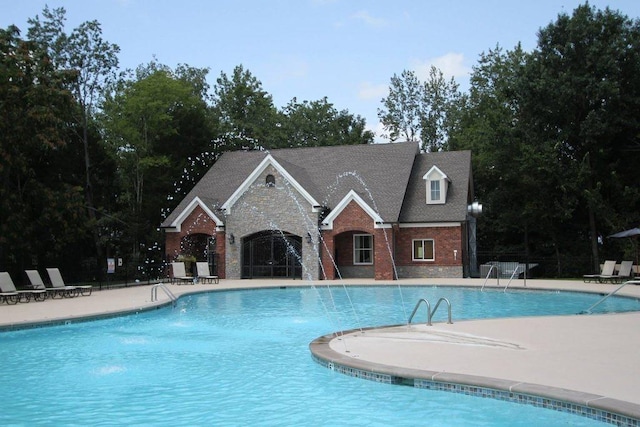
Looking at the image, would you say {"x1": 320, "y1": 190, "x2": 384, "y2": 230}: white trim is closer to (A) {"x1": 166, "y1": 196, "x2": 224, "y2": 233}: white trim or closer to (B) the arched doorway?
(B) the arched doorway

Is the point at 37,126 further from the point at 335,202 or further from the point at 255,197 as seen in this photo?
the point at 335,202

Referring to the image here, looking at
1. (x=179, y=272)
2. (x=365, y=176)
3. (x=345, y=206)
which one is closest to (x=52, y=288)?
(x=179, y=272)

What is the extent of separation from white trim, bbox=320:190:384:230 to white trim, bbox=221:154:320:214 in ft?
3.08

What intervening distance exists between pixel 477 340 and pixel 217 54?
67.1ft

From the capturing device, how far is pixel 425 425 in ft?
→ 23.2

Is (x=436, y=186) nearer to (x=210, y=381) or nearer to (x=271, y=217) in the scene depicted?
(x=271, y=217)

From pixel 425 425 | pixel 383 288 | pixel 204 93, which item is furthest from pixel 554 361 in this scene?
pixel 204 93

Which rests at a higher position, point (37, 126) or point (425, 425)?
point (37, 126)

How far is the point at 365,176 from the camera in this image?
34688 millimetres

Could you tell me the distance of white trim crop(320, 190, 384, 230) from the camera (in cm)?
3044

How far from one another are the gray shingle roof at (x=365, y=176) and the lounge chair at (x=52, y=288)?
10670 millimetres

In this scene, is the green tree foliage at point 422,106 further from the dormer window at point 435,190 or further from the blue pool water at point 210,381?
the blue pool water at point 210,381

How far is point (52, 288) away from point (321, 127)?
32.4 m

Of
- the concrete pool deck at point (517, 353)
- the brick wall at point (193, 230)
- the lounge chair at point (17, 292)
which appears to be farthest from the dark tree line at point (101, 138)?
the concrete pool deck at point (517, 353)
